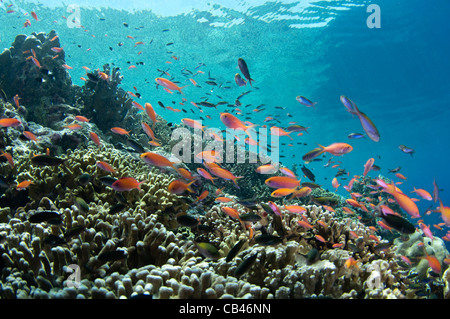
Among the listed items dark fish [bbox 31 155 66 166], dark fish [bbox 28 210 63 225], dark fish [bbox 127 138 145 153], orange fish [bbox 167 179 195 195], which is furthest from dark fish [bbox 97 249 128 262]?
dark fish [bbox 127 138 145 153]

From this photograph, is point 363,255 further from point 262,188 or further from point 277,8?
point 277,8

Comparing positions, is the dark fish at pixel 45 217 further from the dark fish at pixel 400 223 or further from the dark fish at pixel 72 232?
the dark fish at pixel 400 223

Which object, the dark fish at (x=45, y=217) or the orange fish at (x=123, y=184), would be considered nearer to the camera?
the dark fish at (x=45, y=217)

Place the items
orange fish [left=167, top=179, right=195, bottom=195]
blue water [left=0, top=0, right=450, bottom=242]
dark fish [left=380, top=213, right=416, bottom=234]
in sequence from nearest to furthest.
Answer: dark fish [left=380, top=213, right=416, bottom=234] < orange fish [left=167, top=179, right=195, bottom=195] < blue water [left=0, top=0, right=450, bottom=242]

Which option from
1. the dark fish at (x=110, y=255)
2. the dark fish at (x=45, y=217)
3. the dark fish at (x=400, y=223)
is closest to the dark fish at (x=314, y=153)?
the dark fish at (x=400, y=223)

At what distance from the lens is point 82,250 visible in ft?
8.66

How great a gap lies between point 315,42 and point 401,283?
2266cm

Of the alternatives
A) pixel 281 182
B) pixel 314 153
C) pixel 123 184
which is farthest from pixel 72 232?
pixel 314 153

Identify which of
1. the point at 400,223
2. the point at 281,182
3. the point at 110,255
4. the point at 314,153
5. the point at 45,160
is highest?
the point at 314,153

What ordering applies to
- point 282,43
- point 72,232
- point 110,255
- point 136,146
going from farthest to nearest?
1. point 282,43
2. point 136,146
3. point 72,232
4. point 110,255

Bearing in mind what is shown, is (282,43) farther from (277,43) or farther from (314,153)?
(314,153)

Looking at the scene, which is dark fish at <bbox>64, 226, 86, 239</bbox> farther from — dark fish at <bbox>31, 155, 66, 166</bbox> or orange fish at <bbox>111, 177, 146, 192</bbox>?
dark fish at <bbox>31, 155, 66, 166</bbox>

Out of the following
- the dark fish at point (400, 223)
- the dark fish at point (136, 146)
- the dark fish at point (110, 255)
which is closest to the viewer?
the dark fish at point (110, 255)

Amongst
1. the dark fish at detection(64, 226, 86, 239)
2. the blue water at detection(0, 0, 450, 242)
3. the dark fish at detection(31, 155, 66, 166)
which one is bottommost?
the dark fish at detection(64, 226, 86, 239)
